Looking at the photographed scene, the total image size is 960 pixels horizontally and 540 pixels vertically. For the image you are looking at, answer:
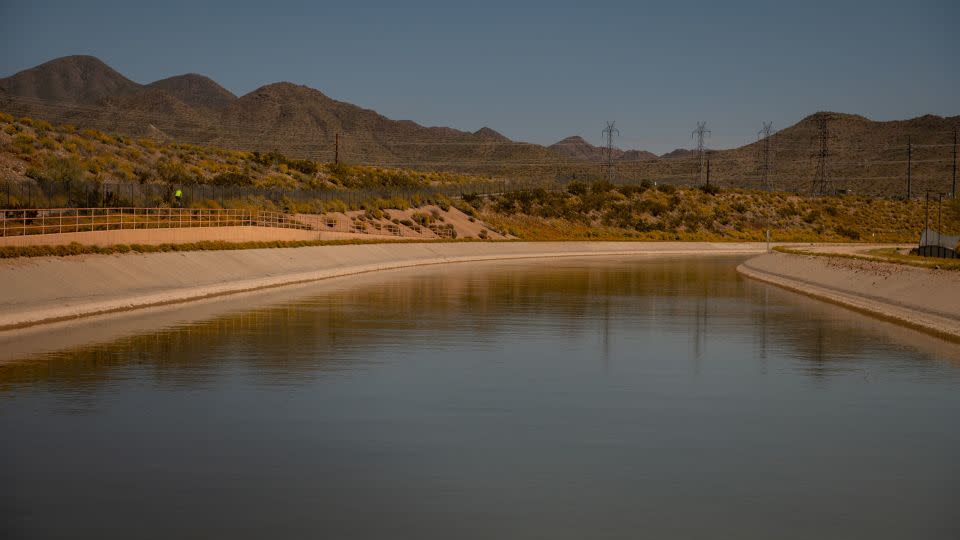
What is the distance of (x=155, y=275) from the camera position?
36531 millimetres

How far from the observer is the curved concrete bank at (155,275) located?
90.0 ft

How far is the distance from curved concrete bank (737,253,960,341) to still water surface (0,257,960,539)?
4.89 m

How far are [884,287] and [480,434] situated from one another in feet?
87.3

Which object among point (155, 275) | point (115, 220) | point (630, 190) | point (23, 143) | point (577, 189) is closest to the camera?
point (155, 275)

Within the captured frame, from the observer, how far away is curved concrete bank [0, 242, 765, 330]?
27438 mm

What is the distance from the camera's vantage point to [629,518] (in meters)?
9.01

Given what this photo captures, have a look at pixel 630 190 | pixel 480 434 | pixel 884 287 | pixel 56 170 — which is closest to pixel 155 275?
pixel 884 287

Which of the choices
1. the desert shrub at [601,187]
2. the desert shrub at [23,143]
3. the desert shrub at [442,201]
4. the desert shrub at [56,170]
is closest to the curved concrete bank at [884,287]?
the desert shrub at [56,170]

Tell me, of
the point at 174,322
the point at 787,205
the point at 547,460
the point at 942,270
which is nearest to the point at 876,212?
the point at 787,205

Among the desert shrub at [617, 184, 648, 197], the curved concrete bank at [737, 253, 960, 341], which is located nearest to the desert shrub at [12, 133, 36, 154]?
the curved concrete bank at [737, 253, 960, 341]

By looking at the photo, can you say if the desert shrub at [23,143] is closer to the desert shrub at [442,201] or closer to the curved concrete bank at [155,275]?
the curved concrete bank at [155,275]

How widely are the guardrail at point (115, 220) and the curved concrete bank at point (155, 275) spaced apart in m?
4.64

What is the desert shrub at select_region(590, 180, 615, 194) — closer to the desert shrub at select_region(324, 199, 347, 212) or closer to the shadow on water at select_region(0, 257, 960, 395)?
the desert shrub at select_region(324, 199, 347, 212)

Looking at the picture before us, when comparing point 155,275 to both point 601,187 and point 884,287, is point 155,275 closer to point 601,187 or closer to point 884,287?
point 884,287
